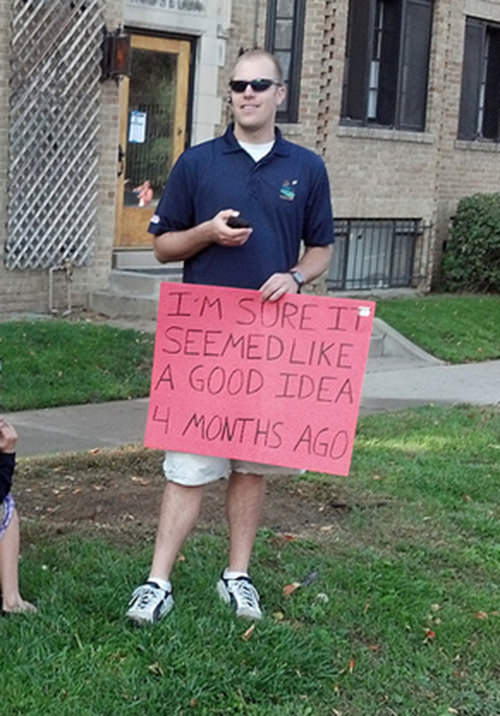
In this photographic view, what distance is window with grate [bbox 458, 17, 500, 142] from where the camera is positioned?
18609 mm

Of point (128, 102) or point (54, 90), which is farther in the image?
Result: point (128, 102)

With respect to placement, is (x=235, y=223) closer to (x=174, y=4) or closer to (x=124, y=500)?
(x=124, y=500)

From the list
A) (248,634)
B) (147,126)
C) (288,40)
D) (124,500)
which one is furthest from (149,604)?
(288,40)

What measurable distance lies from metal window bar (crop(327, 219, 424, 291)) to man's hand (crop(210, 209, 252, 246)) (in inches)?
461

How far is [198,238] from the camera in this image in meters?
4.66

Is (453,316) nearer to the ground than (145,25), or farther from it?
nearer to the ground

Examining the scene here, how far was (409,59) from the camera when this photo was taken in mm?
17172

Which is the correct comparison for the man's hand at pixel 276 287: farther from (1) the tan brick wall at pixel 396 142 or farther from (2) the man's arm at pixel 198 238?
(1) the tan brick wall at pixel 396 142

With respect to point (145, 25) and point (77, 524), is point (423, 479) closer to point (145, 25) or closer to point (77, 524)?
point (77, 524)

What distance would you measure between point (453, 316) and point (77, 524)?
9.06 m

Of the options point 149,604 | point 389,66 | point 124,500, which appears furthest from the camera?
point 389,66

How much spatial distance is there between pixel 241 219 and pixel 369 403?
570 centimetres

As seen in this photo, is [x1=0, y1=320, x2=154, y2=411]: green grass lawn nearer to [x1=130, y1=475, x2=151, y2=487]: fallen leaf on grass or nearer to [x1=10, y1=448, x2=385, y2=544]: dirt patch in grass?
[x1=10, y1=448, x2=385, y2=544]: dirt patch in grass

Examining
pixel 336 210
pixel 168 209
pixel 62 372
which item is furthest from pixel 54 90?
pixel 168 209
